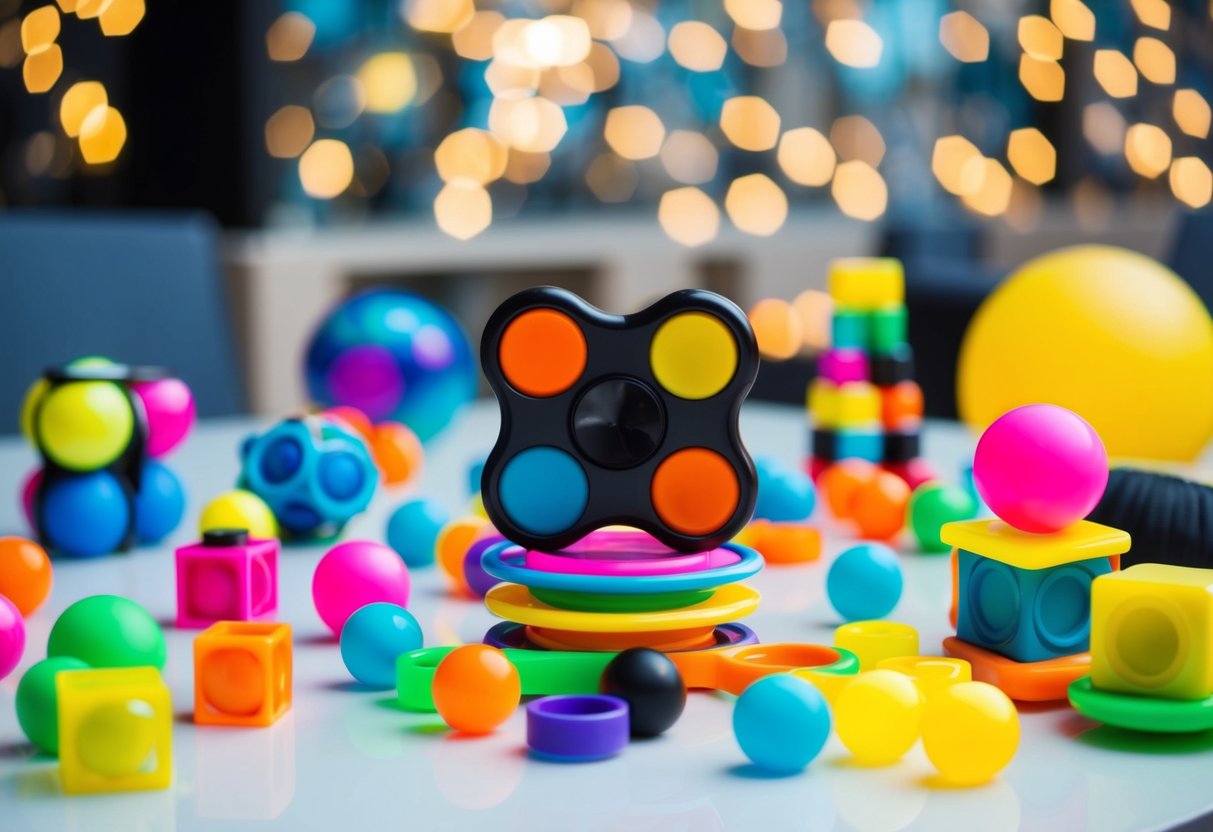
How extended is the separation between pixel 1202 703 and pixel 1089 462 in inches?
4.7

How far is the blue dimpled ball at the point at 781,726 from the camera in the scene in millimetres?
548

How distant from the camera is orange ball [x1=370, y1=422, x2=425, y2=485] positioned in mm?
1291

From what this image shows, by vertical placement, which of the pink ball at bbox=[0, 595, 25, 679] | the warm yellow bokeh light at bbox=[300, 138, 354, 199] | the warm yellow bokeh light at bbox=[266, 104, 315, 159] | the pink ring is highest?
the warm yellow bokeh light at bbox=[266, 104, 315, 159]

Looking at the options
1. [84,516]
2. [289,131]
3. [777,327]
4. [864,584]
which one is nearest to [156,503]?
[84,516]

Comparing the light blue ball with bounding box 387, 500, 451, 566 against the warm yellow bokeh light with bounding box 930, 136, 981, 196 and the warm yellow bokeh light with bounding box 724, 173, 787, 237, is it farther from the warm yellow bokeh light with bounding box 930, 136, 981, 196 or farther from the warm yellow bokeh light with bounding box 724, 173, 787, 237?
the warm yellow bokeh light with bounding box 930, 136, 981, 196

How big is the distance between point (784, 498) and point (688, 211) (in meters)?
2.74

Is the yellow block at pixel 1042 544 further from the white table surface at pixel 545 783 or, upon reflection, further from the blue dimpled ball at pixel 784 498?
the blue dimpled ball at pixel 784 498

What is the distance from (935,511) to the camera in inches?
38.6

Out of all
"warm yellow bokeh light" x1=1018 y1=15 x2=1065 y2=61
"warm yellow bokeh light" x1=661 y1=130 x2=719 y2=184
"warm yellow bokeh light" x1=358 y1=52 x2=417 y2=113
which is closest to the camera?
"warm yellow bokeh light" x1=358 y1=52 x2=417 y2=113

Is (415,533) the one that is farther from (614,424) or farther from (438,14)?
(438,14)

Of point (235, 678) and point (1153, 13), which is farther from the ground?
point (1153, 13)

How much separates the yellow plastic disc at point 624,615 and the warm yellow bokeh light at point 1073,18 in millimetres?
4156

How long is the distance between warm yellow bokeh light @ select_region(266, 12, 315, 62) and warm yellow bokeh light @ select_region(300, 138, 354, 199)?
0.19 metres

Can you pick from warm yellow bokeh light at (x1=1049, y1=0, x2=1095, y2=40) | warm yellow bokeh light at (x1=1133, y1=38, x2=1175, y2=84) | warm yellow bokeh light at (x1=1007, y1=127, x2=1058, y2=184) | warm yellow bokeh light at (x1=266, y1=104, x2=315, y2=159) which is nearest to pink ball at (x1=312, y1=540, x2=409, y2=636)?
warm yellow bokeh light at (x1=266, y1=104, x2=315, y2=159)
